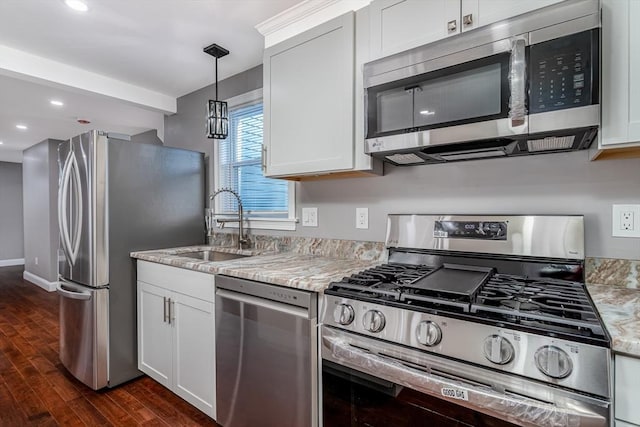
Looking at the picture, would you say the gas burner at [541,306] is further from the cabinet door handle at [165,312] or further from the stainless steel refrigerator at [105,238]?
the stainless steel refrigerator at [105,238]

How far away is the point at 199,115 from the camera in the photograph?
3.06 metres

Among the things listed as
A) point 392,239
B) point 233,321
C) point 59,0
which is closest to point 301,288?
point 233,321

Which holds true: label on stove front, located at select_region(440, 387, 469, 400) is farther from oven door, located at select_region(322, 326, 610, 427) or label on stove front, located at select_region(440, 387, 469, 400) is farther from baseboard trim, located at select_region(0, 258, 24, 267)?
baseboard trim, located at select_region(0, 258, 24, 267)

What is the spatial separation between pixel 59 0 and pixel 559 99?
96.2 inches

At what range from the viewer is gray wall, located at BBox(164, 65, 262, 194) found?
8.71 feet

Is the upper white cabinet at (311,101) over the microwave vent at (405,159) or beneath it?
Result: over

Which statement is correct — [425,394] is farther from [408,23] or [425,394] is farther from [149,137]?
[149,137]

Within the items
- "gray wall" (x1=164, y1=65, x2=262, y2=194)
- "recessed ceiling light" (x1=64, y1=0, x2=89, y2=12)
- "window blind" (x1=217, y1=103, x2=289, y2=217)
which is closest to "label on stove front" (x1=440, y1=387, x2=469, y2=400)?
"window blind" (x1=217, y1=103, x2=289, y2=217)

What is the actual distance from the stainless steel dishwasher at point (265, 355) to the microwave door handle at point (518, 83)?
3.32 ft

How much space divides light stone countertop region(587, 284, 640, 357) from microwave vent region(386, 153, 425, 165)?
858mm

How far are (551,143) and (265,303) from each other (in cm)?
137

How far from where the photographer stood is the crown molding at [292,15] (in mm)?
1733

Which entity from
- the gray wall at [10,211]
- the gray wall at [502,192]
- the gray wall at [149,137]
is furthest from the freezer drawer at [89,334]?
the gray wall at [10,211]

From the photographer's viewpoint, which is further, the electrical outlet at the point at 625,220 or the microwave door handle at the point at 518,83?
the electrical outlet at the point at 625,220
